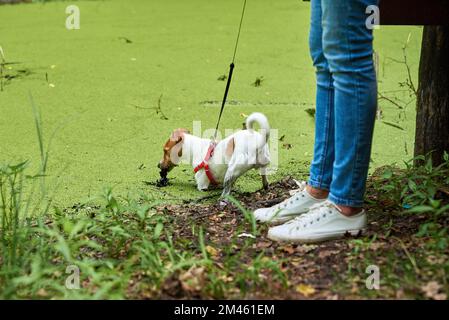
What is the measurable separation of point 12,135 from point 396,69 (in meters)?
2.05

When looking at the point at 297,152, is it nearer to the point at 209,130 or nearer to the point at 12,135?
the point at 209,130

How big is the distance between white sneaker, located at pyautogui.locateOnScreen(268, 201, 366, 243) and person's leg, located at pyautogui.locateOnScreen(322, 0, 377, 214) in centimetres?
8

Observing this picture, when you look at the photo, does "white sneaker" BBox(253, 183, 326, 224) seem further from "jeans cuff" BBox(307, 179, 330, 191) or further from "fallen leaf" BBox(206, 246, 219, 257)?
"fallen leaf" BBox(206, 246, 219, 257)

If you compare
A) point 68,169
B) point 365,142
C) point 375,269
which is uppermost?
point 365,142

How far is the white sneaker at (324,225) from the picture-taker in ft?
5.99

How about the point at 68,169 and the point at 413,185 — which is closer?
the point at 413,185

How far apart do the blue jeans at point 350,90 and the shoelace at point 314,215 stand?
0.03 m

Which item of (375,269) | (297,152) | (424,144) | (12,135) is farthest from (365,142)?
(12,135)

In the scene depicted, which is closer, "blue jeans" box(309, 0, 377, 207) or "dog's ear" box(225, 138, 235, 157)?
"blue jeans" box(309, 0, 377, 207)

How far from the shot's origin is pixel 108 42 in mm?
4645

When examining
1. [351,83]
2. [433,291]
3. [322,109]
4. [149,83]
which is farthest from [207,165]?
[149,83]

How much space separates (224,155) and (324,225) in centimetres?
76

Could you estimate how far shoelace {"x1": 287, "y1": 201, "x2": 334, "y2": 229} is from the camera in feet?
6.00

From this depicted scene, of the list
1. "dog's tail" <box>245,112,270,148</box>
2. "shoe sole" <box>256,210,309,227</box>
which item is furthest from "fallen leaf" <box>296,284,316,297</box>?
"dog's tail" <box>245,112,270,148</box>
